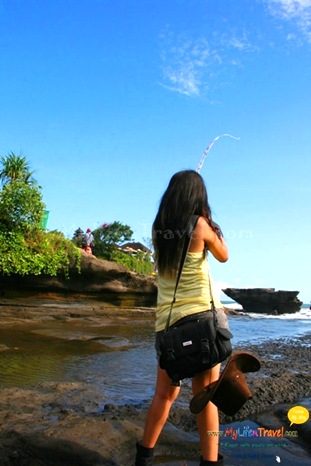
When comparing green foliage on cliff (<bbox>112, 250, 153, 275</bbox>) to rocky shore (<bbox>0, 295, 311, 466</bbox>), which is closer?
rocky shore (<bbox>0, 295, 311, 466</bbox>)

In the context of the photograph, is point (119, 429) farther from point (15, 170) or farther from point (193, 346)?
point (15, 170)

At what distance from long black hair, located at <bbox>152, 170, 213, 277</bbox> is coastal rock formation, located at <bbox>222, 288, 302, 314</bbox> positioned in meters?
48.6

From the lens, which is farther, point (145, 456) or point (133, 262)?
point (133, 262)

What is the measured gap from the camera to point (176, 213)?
274cm

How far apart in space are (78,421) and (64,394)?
1482 mm

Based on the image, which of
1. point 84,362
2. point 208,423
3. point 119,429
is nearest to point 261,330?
point 84,362

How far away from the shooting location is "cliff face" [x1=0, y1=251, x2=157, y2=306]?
15.4 m

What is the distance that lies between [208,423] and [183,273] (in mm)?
959

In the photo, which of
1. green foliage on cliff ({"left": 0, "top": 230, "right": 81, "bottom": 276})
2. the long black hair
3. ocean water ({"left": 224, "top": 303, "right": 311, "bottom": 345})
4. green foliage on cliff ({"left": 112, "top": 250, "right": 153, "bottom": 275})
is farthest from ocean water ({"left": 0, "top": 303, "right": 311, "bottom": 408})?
green foliage on cliff ({"left": 112, "top": 250, "right": 153, "bottom": 275})

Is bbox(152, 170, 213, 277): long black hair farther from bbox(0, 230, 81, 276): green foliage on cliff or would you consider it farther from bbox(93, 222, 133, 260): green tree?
bbox(93, 222, 133, 260): green tree

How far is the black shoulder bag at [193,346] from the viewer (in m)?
2.47

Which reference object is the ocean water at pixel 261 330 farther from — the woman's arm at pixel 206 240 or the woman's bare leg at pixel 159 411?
the woman's arm at pixel 206 240

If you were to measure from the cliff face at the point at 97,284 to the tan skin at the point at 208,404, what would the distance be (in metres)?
13.3

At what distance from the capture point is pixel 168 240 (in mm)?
2764
